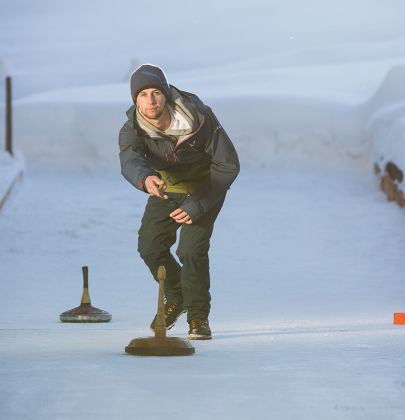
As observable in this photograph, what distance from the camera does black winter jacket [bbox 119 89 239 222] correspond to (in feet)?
26.8

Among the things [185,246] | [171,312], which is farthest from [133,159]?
[171,312]

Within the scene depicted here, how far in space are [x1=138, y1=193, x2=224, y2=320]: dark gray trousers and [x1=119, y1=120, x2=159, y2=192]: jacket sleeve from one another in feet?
1.19

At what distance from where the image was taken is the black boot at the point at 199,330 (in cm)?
831

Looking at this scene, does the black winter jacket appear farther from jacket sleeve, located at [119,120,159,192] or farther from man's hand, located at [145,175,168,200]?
man's hand, located at [145,175,168,200]

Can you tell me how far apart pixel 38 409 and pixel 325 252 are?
1132 centimetres

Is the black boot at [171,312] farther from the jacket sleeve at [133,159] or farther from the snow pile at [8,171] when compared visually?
the snow pile at [8,171]

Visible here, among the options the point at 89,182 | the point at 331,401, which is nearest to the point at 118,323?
the point at 331,401

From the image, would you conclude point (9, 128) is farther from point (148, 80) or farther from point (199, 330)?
point (148, 80)

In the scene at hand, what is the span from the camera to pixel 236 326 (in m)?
9.54

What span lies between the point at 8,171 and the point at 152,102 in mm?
14073

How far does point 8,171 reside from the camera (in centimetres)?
2178

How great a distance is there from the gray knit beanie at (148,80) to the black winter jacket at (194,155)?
0.63 ft

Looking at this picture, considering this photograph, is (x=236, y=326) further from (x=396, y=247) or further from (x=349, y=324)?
(x=396, y=247)

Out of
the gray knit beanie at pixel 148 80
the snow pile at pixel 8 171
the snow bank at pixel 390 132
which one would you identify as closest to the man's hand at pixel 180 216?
the gray knit beanie at pixel 148 80
